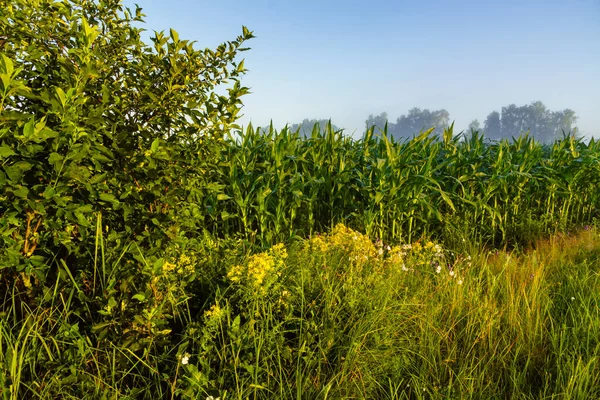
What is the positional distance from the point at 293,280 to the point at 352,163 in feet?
8.25

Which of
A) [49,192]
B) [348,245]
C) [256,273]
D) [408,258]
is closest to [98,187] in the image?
[49,192]

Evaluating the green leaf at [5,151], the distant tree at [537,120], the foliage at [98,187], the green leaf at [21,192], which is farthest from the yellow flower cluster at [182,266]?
the distant tree at [537,120]

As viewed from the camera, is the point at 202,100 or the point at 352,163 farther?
the point at 352,163

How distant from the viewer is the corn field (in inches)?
187

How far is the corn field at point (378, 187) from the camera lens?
15.6 feet

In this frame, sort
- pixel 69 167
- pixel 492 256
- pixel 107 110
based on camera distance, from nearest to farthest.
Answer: pixel 69 167
pixel 107 110
pixel 492 256

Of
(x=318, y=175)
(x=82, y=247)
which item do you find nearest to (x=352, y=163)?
(x=318, y=175)

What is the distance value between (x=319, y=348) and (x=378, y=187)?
106 inches

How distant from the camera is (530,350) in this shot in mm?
2781

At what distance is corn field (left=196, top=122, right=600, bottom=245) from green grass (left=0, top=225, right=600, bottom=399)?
1.44m

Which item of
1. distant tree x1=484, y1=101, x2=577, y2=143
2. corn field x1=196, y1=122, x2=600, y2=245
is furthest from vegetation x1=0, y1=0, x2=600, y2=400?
distant tree x1=484, y1=101, x2=577, y2=143

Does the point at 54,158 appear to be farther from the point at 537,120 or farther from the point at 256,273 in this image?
the point at 537,120

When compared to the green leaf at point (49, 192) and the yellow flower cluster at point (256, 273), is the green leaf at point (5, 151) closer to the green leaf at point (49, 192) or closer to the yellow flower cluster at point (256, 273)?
the green leaf at point (49, 192)

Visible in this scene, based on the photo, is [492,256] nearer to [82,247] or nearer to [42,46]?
[82,247]
